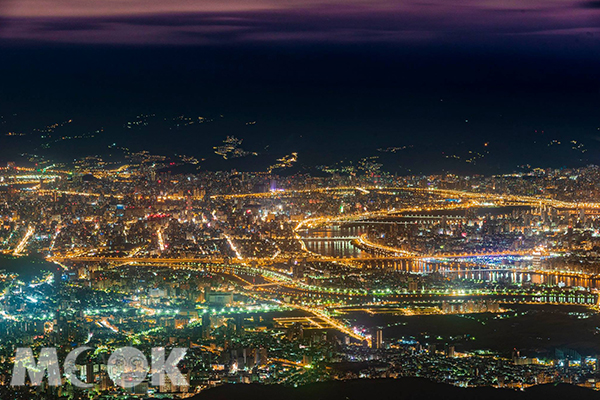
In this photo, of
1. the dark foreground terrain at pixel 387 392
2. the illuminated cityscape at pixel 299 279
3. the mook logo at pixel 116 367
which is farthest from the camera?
the illuminated cityscape at pixel 299 279

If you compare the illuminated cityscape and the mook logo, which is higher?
the mook logo

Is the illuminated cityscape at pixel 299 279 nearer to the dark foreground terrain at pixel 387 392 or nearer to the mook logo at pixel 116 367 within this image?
the mook logo at pixel 116 367

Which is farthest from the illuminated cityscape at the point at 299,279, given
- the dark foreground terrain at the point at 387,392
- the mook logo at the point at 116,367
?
the dark foreground terrain at the point at 387,392

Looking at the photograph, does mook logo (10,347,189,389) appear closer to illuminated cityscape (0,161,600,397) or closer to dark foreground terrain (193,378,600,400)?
illuminated cityscape (0,161,600,397)

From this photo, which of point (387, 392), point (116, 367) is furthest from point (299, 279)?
point (387, 392)

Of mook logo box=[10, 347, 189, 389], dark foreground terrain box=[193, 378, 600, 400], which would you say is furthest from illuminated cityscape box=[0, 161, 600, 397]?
dark foreground terrain box=[193, 378, 600, 400]

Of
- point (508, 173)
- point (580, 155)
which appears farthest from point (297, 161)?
point (580, 155)

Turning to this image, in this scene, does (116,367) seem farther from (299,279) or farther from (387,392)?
(299,279)
